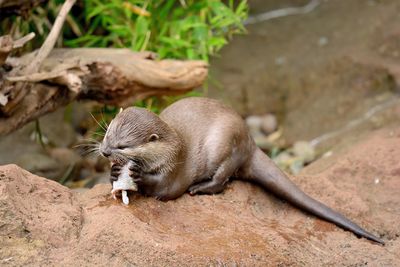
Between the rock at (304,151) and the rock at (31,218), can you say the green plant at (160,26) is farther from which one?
the rock at (31,218)

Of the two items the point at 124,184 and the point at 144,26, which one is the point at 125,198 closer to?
the point at 124,184

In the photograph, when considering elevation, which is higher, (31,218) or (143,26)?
(31,218)

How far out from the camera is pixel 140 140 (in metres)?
3.00

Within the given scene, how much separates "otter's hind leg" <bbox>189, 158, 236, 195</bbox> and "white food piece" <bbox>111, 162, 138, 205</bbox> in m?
0.37

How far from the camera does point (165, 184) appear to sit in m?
3.10

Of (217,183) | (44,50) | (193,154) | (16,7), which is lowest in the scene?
(217,183)

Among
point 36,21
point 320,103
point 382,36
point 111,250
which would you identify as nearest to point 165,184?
point 111,250

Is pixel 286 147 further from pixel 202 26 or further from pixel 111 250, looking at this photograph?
pixel 111 250

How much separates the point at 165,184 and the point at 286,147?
2.68m

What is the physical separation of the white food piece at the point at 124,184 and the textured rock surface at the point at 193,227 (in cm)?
4

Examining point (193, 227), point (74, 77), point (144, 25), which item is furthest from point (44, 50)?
point (193, 227)

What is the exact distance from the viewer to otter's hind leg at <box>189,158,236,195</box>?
3275 mm

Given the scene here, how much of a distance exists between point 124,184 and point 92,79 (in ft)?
3.53

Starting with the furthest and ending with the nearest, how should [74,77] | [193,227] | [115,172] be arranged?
[74,77] < [115,172] < [193,227]
